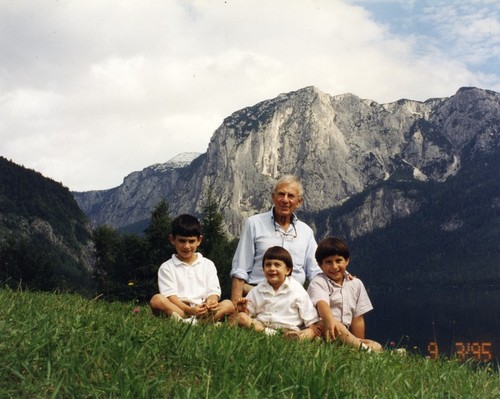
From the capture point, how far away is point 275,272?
291 inches

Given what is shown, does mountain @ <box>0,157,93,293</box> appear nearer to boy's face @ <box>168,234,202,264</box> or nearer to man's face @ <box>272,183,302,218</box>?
boy's face @ <box>168,234,202,264</box>

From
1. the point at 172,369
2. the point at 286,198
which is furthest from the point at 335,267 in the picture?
the point at 172,369

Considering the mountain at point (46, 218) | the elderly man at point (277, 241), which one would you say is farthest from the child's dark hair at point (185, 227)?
the mountain at point (46, 218)

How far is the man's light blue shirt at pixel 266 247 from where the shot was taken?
8.46 m

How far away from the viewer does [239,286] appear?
8.38 m

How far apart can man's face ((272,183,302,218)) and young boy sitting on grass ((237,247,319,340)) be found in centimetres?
96

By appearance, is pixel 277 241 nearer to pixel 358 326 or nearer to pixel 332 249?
pixel 332 249

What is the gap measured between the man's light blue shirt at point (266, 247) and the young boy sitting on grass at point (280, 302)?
89cm

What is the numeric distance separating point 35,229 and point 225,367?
149 metres

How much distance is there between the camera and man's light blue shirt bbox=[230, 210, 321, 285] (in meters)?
8.46

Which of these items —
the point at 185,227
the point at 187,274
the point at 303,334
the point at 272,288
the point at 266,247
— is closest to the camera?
the point at 303,334

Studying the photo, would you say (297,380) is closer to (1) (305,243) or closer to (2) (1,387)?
(2) (1,387)

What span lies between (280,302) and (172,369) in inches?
159

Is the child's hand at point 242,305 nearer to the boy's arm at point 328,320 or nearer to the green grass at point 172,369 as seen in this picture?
the boy's arm at point 328,320
